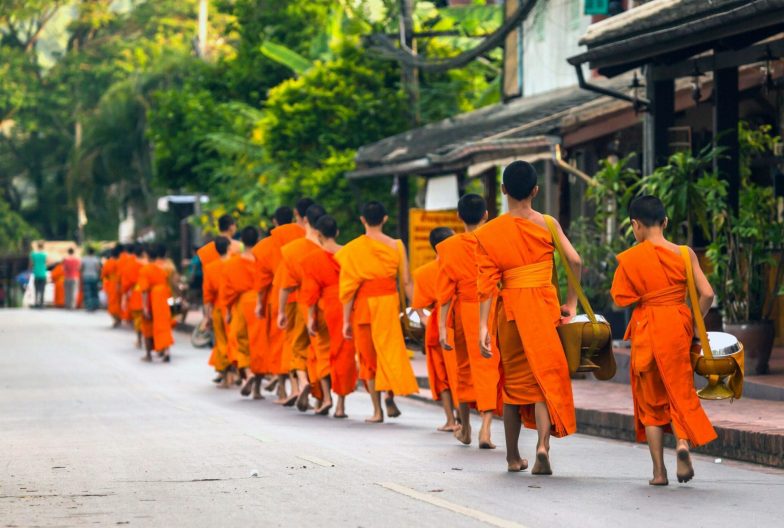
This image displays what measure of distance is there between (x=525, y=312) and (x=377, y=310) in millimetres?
4726

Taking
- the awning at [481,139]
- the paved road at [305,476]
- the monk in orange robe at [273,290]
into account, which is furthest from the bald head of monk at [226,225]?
the awning at [481,139]

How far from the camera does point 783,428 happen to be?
12.6 metres

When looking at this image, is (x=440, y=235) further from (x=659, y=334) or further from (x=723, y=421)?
(x=659, y=334)

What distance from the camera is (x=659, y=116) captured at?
20.6 metres

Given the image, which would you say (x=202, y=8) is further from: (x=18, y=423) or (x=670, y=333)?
(x=670, y=333)

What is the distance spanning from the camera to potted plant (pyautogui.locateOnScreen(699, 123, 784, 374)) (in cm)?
1691

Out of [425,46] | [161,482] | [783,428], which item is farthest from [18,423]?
[425,46]

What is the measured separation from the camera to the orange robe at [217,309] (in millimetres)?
20297

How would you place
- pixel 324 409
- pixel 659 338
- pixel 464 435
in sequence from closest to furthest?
pixel 659 338 → pixel 464 435 → pixel 324 409

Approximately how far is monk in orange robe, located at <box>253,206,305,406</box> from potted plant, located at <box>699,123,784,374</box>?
4.39 meters

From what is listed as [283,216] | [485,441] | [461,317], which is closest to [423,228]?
[283,216]

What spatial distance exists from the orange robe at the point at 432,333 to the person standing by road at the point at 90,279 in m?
33.7

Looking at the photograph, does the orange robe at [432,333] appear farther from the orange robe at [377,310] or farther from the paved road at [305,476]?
the orange robe at [377,310]

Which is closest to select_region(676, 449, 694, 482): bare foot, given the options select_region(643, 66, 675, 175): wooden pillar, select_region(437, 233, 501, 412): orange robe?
select_region(437, 233, 501, 412): orange robe
